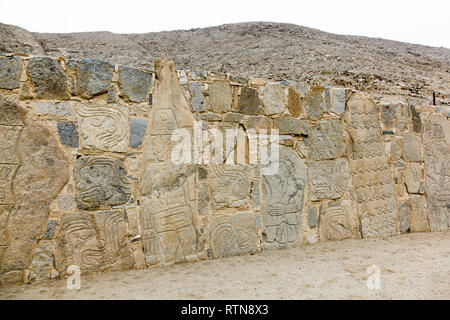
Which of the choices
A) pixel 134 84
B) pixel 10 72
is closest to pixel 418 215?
pixel 134 84

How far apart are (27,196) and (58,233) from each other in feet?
1.13

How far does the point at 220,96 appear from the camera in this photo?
3070mm

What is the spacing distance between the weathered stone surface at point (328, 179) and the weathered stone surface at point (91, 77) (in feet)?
7.09

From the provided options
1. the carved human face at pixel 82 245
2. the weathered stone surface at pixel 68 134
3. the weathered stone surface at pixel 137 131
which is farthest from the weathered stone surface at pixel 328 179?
the weathered stone surface at pixel 68 134

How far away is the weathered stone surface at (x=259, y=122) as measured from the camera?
3.22m

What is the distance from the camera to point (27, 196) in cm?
235

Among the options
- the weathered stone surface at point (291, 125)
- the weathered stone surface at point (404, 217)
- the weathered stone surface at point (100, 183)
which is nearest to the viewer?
the weathered stone surface at point (100, 183)

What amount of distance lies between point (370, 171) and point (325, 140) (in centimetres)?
71

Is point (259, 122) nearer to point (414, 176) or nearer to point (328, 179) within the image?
point (328, 179)

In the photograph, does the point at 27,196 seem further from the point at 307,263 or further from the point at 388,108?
the point at 388,108

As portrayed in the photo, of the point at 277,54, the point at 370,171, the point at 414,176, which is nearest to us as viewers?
the point at 370,171

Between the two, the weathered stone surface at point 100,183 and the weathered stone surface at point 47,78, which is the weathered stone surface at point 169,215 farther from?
the weathered stone surface at point 47,78

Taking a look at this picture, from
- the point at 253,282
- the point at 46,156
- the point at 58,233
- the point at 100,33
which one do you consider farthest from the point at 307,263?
the point at 100,33

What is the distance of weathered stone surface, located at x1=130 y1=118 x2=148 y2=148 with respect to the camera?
2.71 meters
